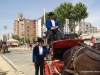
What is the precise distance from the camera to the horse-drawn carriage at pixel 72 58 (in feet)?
14.5

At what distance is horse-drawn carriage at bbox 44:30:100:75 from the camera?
4414 millimetres

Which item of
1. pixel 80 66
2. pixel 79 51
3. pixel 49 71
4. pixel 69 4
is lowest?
pixel 49 71

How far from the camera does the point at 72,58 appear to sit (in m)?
5.19

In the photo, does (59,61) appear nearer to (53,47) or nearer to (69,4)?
(53,47)

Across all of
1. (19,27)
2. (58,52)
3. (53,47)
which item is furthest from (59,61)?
(19,27)

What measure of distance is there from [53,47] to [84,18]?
40998 millimetres

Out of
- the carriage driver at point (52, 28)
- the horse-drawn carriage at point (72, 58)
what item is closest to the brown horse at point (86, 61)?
the horse-drawn carriage at point (72, 58)

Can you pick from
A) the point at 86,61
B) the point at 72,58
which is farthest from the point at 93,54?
the point at 72,58

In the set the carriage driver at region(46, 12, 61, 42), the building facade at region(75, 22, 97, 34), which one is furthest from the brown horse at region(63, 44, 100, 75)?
the building facade at region(75, 22, 97, 34)

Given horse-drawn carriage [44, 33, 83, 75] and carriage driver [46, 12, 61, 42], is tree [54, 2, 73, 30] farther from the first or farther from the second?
horse-drawn carriage [44, 33, 83, 75]

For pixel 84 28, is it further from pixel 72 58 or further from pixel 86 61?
pixel 86 61

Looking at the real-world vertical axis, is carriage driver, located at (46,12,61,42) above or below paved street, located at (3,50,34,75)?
above

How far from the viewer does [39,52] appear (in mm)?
7359

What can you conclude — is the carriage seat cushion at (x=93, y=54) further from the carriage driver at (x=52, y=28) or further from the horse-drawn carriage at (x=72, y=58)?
the carriage driver at (x=52, y=28)
